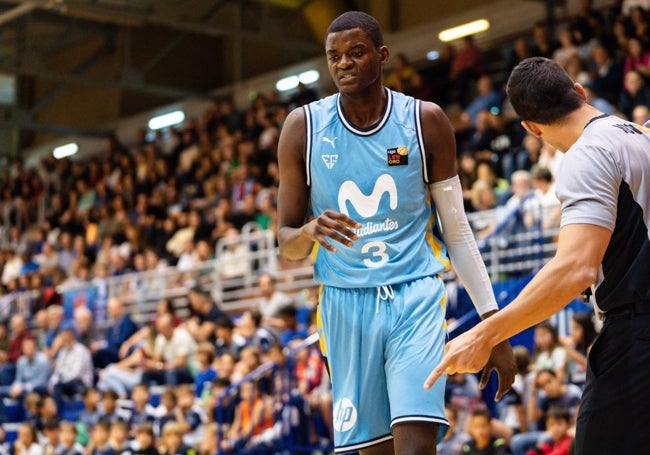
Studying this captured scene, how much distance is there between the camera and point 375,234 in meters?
4.86

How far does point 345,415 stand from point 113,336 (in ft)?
40.3

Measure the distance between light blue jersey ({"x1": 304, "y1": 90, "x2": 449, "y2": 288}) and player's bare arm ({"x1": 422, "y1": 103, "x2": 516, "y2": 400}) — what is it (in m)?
0.05

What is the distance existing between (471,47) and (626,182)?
45.6 ft

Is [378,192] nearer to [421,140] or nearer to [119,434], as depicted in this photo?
[421,140]

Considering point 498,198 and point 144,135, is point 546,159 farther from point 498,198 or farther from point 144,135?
point 144,135

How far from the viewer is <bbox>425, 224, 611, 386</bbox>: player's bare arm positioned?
3.62 m

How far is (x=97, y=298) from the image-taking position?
18469 mm

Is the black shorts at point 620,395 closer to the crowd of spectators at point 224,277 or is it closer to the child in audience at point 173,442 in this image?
the crowd of spectators at point 224,277

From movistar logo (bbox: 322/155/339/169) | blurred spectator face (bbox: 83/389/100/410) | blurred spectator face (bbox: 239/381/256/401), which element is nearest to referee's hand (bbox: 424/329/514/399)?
movistar logo (bbox: 322/155/339/169)

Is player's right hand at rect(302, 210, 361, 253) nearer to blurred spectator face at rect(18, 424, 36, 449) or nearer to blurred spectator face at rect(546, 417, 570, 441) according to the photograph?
blurred spectator face at rect(546, 417, 570, 441)

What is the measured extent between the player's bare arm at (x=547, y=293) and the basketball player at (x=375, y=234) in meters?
0.97

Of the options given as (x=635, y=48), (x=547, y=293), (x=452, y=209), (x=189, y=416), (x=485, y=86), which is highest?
(x=485, y=86)

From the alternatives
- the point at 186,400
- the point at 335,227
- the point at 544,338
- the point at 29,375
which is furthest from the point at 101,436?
the point at 335,227

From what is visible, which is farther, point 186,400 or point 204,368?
point 204,368
